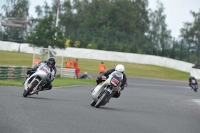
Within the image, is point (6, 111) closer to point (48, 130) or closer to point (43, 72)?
point (48, 130)

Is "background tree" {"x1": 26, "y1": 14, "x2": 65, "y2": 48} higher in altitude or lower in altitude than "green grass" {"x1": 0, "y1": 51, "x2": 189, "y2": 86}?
higher

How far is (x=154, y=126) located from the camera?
11.8m

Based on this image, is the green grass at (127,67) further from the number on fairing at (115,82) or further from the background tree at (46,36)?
the number on fairing at (115,82)

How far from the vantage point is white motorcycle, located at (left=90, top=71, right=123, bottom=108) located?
1548 cm

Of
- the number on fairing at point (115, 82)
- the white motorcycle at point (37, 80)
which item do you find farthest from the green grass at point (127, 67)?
the number on fairing at point (115, 82)

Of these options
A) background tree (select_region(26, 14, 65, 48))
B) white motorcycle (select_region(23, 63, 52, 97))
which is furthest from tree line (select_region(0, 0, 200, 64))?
white motorcycle (select_region(23, 63, 52, 97))

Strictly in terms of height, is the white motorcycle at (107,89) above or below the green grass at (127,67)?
above

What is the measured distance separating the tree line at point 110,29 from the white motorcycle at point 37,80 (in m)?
27.9

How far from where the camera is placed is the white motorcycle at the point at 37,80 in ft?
56.0

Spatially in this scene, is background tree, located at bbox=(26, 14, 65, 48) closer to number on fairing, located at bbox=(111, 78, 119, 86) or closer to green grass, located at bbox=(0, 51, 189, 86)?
green grass, located at bbox=(0, 51, 189, 86)

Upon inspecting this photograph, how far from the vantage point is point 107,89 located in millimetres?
15555

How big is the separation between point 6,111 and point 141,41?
2323 inches

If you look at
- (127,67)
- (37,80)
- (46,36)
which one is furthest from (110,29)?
(37,80)

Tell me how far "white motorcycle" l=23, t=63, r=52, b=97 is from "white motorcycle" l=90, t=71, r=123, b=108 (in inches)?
84.2
